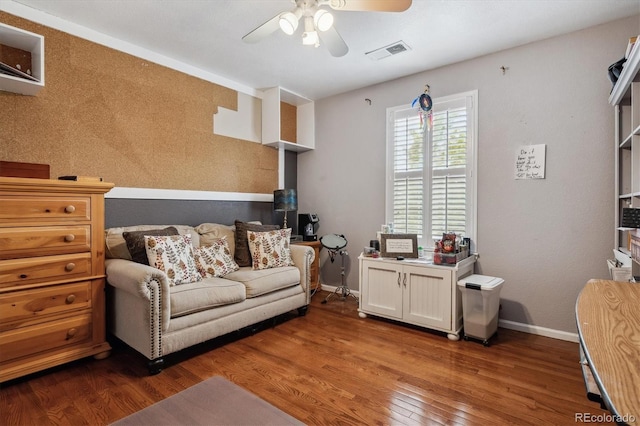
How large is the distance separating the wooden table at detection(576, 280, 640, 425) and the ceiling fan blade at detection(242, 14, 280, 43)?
7.20 feet

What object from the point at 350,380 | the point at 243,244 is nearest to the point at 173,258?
the point at 243,244

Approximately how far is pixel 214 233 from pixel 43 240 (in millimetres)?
1379

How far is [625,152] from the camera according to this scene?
2547 mm

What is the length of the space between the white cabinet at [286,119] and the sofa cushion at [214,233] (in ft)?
4.29

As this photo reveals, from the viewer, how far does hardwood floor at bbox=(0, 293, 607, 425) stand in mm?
1802

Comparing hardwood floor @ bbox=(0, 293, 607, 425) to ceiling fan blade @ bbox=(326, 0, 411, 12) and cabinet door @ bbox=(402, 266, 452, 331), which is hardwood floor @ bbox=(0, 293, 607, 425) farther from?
ceiling fan blade @ bbox=(326, 0, 411, 12)

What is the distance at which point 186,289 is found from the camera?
241 cm

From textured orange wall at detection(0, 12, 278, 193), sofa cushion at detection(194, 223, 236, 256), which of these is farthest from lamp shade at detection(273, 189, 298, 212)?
sofa cushion at detection(194, 223, 236, 256)

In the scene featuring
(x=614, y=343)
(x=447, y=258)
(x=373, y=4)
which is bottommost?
(x=447, y=258)

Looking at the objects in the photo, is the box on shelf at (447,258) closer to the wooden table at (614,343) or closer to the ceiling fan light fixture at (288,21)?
the wooden table at (614,343)

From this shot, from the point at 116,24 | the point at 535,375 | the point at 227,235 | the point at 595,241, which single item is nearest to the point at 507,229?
the point at 595,241

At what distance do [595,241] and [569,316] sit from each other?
26.3 inches

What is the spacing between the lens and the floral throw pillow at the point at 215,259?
2887mm

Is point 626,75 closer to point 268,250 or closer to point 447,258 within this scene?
point 447,258
